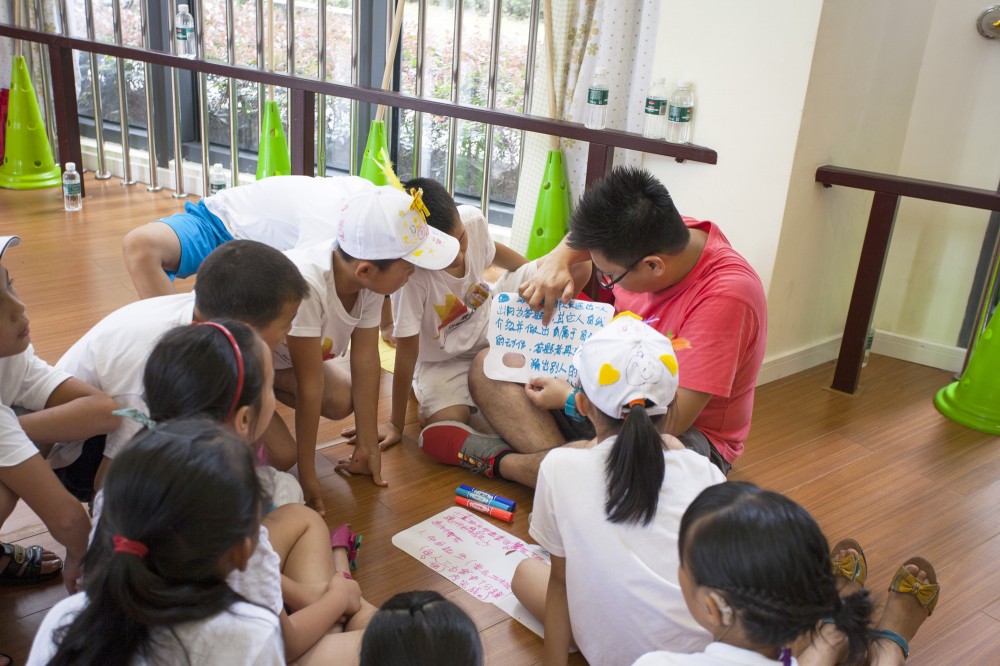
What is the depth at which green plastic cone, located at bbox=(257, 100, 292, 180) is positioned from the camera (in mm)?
4172

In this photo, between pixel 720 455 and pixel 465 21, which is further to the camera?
Result: pixel 465 21

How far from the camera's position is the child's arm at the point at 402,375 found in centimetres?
235

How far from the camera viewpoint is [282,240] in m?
2.64

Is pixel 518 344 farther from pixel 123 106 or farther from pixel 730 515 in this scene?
pixel 123 106

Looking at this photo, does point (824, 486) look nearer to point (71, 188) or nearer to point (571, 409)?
point (571, 409)

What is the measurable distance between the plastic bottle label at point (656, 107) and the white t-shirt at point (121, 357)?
1.65 metres

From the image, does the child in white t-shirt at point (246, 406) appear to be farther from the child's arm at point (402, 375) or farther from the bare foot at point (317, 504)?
the child's arm at point (402, 375)

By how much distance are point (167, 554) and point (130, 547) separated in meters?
0.04

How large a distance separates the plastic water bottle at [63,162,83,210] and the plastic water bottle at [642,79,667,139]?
2.85 m

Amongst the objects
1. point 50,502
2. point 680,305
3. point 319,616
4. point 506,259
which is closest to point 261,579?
point 319,616

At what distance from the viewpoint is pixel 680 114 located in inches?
110

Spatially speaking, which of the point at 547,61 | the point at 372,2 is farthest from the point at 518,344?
the point at 372,2

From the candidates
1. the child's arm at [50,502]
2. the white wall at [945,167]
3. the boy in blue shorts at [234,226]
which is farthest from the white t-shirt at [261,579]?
the white wall at [945,167]

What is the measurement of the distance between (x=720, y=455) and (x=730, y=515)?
0.98 meters
